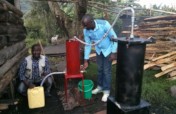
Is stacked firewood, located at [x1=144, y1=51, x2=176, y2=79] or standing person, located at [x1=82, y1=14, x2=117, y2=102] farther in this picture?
stacked firewood, located at [x1=144, y1=51, x2=176, y2=79]

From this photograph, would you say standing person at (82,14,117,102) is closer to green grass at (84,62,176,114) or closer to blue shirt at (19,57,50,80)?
green grass at (84,62,176,114)

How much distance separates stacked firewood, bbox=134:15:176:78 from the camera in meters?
7.34

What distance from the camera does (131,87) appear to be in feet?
12.6

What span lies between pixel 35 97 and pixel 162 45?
5.62 metres

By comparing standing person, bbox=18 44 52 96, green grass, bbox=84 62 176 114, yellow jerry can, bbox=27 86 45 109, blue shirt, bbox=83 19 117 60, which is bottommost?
green grass, bbox=84 62 176 114

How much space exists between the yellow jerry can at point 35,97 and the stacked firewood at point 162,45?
3725 millimetres

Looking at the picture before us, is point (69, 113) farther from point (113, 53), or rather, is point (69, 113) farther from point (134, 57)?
point (134, 57)

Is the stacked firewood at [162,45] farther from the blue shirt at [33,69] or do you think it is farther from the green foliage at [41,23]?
the green foliage at [41,23]

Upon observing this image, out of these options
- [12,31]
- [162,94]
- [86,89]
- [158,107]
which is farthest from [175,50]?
[12,31]

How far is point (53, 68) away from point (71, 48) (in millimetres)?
3591

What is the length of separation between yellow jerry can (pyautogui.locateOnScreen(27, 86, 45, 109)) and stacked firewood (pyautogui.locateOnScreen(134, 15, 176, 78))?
373 centimetres

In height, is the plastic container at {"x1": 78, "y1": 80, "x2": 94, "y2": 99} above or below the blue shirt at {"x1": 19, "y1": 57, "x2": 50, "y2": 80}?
below

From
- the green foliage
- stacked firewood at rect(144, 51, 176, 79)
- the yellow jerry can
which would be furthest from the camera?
the green foliage

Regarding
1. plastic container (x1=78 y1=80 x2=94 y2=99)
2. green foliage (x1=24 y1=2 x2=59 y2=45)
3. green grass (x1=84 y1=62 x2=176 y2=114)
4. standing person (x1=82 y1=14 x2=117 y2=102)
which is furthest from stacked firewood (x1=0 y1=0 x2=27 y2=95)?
green foliage (x1=24 y1=2 x2=59 y2=45)
